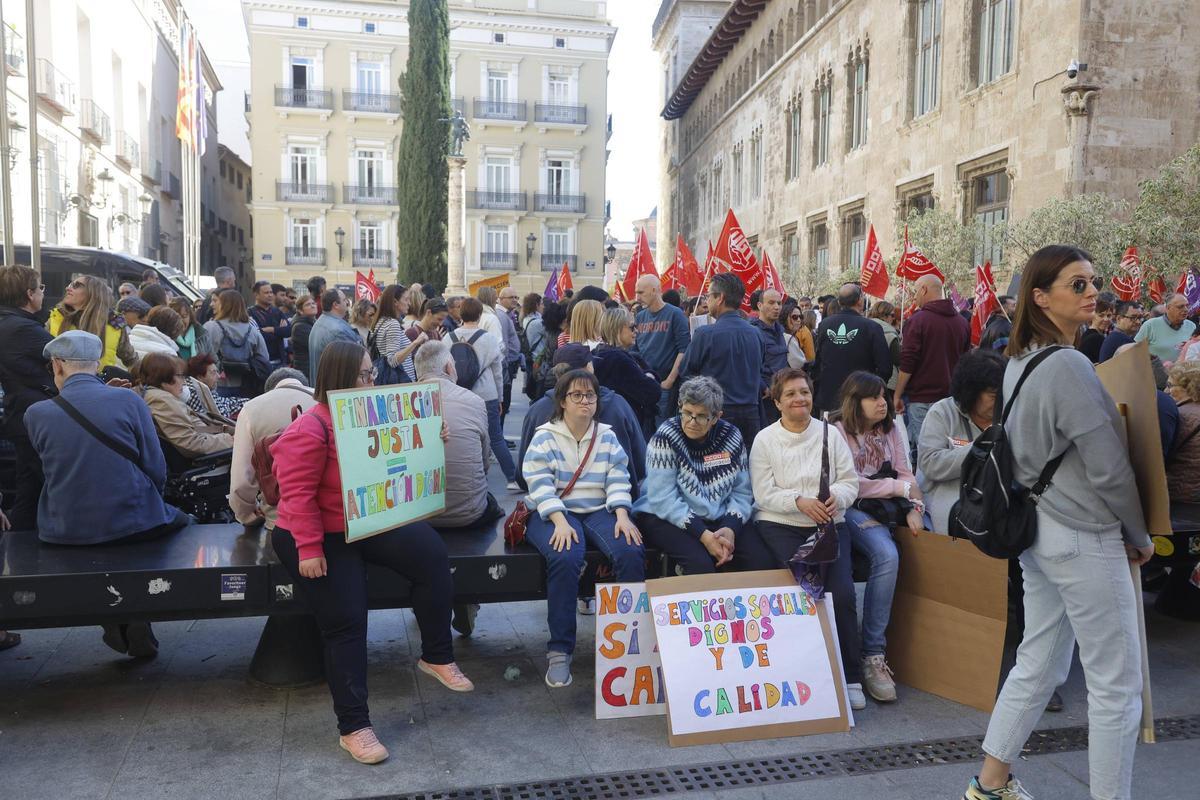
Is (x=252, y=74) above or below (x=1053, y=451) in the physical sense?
above

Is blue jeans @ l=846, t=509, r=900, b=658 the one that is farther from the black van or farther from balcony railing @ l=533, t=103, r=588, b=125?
balcony railing @ l=533, t=103, r=588, b=125

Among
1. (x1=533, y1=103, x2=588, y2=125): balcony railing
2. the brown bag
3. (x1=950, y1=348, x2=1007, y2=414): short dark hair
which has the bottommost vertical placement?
the brown bag

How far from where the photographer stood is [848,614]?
4.78m

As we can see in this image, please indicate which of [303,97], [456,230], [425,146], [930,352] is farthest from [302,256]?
[930,352]

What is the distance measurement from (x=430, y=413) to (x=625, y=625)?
4.61 ft

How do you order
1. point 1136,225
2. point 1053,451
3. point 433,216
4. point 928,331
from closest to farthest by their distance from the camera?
1. point 1053,451
2. point 928,331
3. point 1136,225
4. point 433,216

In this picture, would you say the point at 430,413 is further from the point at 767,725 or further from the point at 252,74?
the point at 252,74

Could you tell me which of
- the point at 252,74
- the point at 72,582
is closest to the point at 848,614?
the point at 72,582

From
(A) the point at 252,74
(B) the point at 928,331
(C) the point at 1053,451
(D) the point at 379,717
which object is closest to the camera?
(C) the point at 1053,451

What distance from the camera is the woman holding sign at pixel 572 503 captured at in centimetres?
478

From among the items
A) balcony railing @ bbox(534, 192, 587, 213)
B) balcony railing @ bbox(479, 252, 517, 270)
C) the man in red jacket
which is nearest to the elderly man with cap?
the man in red jacket

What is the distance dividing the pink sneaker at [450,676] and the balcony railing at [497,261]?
149 feet

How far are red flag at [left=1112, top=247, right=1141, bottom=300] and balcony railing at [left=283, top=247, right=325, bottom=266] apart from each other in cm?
4057

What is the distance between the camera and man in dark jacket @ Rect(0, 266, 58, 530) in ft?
18.4
